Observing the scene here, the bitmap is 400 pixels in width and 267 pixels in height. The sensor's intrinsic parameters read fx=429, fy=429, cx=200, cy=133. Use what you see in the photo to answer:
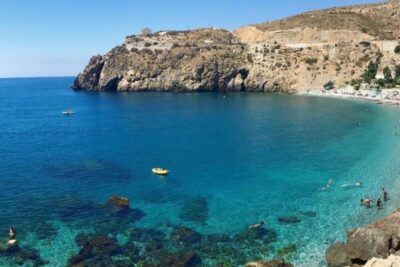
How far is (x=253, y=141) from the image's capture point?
69.1 m

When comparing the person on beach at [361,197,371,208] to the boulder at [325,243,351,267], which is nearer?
the boulder at [325,243,351,267]

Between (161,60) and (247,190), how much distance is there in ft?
385

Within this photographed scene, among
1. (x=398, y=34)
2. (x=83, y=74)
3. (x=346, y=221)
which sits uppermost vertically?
(x=398, y=34)

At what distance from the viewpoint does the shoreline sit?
102 meters

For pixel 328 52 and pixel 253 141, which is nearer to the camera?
pixel 253 141

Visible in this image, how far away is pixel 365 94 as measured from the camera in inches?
4377

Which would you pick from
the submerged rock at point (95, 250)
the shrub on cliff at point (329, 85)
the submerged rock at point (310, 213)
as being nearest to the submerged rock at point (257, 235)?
the submerged rock at point (310, 213)

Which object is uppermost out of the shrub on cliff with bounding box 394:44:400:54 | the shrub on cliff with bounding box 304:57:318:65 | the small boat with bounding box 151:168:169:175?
the shrub on cliff with bounding box 394:44:400:54

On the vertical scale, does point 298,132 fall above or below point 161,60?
below

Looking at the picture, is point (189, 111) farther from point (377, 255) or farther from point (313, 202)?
point (377, 255)

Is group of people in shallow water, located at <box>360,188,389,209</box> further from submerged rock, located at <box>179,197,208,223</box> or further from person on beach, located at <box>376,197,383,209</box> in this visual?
submerged rock, located at <box>179,197,208,223</box>

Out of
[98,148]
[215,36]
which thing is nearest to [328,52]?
[215,36]

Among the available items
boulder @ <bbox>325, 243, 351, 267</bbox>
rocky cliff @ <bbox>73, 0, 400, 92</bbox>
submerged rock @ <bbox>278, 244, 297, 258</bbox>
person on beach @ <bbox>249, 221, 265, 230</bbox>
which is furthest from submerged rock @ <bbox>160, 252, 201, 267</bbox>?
rocky cliff @ <bbox>73, 0, 400, 92</bbox>

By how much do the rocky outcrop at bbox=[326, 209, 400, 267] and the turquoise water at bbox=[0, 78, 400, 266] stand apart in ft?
5.23
